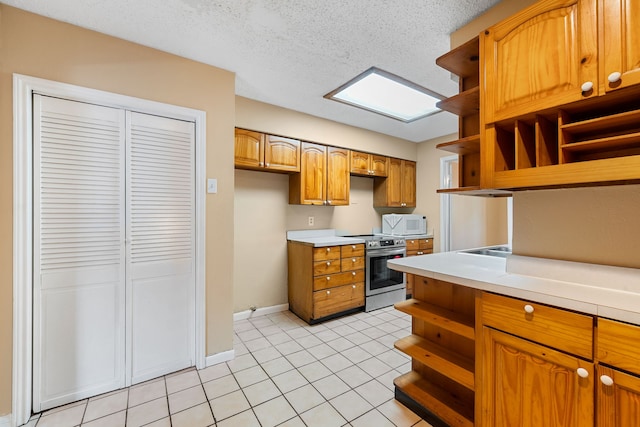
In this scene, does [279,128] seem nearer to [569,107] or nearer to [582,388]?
[569,107]

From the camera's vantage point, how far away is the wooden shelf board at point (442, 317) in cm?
137

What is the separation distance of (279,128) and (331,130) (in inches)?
29.8

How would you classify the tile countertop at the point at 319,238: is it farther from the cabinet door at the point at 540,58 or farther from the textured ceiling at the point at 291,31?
the cabinet door at the point at 540,58

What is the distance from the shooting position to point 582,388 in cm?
99

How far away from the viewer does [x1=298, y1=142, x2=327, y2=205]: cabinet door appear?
3.19 meters

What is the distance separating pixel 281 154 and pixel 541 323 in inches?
103

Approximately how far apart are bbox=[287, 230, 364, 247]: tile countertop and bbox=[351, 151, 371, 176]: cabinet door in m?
0.91

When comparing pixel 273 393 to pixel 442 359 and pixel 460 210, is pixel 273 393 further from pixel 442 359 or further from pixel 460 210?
pixel 460 210

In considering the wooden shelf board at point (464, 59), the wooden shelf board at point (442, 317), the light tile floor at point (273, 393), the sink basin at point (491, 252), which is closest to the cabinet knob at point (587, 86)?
the wooden shelf board at point (464, 59)

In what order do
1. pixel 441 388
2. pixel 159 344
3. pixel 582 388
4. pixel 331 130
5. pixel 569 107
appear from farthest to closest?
pixel 331 130
pixel 159 344
pixel 441 388
pixel 569 107
pixel 582 388

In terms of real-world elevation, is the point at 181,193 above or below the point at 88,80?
below

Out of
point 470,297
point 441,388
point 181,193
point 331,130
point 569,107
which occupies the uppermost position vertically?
point 331,130

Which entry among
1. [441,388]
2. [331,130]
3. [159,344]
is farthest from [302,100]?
[441,388]

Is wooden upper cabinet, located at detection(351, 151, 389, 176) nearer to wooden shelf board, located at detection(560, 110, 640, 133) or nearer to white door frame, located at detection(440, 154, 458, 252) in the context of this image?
white door frame, located at detection(440, 154, 458, 252)
